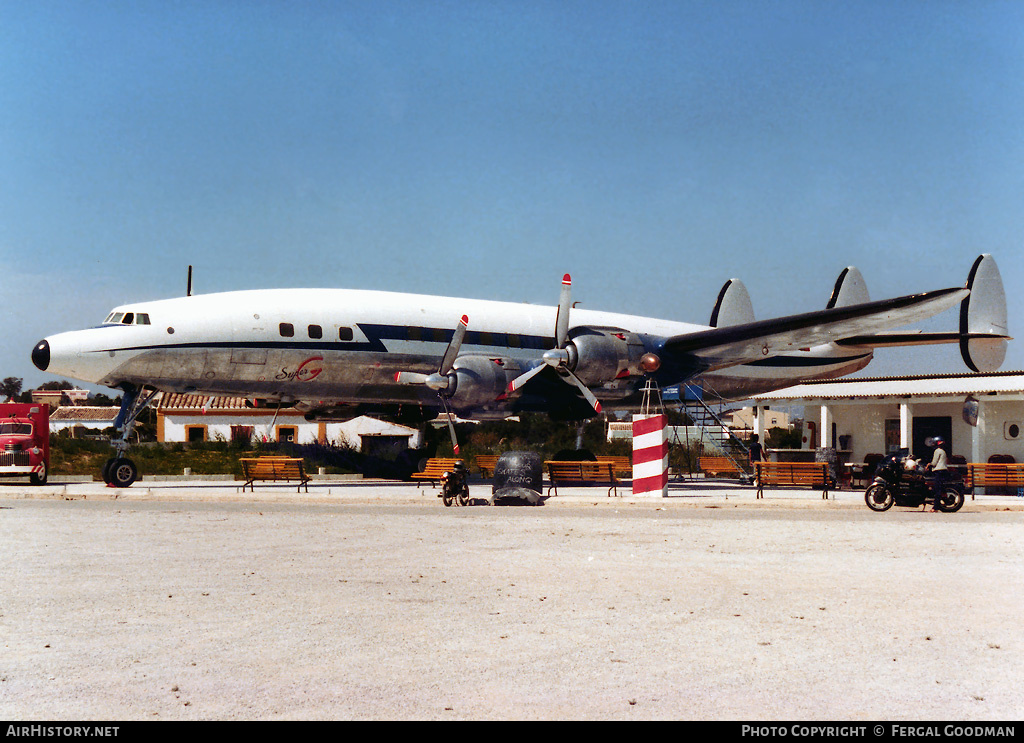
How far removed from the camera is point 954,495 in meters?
17.5

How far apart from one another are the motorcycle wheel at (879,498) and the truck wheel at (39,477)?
22.1 m

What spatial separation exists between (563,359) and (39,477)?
50.4ft

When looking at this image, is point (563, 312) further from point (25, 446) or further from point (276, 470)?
point (25, 446)

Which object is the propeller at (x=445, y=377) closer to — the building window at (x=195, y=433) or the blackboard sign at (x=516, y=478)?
the blackboard sign at (x=516, y=478)

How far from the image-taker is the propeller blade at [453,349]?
2533cm

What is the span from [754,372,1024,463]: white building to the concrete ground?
60.8 ft

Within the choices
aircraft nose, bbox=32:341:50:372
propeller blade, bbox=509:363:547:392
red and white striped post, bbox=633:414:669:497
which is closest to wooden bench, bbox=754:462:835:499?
red and white striped post, bbox=633:414:669:497

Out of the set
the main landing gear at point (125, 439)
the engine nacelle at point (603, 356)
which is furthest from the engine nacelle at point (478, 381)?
the main landing gear at point (125, 439)

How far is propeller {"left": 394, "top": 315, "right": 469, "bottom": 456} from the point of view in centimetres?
2508

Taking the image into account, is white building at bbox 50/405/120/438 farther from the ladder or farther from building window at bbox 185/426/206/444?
the ladder

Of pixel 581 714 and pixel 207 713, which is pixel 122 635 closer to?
pixel 207 713

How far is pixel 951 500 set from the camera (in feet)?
57.3

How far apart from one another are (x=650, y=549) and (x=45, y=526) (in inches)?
352
